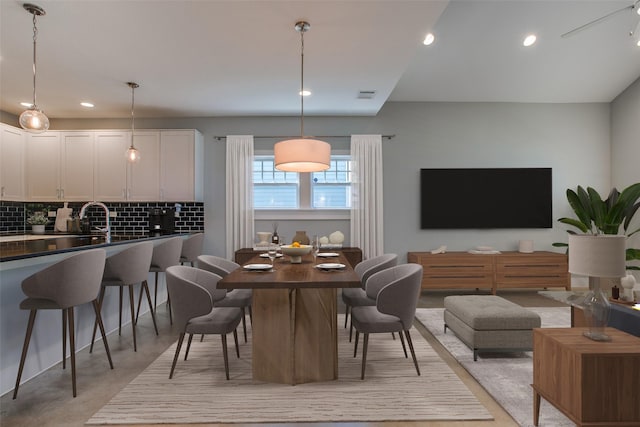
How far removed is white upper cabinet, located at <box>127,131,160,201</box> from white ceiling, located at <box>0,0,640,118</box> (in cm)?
45

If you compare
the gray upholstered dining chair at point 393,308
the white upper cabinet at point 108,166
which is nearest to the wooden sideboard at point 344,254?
the white upper cabinet at point 108,166

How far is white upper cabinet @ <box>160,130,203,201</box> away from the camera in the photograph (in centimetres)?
554

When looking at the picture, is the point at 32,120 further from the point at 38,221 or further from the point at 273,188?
the point at 273,188

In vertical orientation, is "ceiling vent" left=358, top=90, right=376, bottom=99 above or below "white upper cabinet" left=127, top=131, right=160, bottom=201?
above

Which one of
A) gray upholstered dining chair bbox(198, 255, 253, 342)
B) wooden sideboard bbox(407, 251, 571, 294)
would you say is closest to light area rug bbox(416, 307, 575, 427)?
wooden sideboard bbox(407, 251, 571, 294)

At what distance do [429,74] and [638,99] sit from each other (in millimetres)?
3181

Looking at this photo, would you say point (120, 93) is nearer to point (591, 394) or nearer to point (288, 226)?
point (288, 226)

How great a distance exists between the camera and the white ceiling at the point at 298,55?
2928 mm

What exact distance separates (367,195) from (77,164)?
4.44 m

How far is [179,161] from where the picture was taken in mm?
5543

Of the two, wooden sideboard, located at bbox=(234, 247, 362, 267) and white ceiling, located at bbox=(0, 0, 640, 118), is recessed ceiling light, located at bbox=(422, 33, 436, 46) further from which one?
wooden sideboard, located at bbox=(234, 247, 362, 267)

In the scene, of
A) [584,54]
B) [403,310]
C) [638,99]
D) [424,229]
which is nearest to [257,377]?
[403,310]

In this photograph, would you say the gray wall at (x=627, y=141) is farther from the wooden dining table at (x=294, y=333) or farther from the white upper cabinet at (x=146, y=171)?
the white upper cabinet at (x=146, y=171)

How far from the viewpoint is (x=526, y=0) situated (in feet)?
13.7
